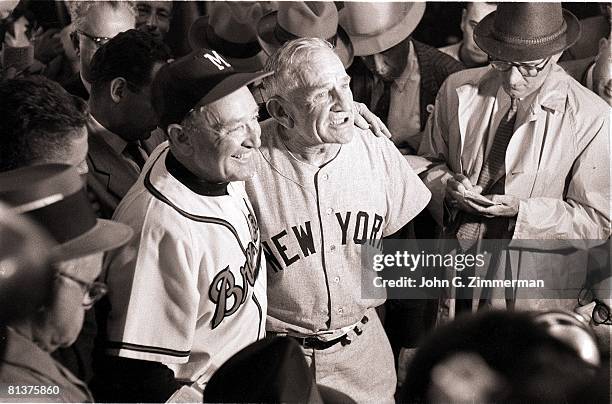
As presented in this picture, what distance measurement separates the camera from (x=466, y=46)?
7.49 feet

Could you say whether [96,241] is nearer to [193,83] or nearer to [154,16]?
[193,83]

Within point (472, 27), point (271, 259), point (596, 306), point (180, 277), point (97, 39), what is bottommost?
point (596, 306)

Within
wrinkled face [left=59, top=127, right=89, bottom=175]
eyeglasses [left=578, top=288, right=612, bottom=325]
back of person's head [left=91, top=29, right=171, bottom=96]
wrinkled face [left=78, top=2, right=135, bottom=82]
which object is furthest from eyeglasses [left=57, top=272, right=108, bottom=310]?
eyeglasses [left=578, top=288, right=612, bottom=325]

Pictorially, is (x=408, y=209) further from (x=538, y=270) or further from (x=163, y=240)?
(x=163, y=240)

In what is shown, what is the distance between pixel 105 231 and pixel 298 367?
0.44 m

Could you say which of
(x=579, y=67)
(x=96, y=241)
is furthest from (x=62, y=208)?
(x=579, y=67)

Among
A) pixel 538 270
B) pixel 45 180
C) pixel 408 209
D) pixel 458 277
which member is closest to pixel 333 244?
pixel 408 209

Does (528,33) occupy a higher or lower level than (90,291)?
higher

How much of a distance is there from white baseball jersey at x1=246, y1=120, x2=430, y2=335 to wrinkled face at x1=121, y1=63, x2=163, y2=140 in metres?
0.24

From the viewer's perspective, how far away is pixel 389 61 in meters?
2.29

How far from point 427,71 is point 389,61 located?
91 millimetres

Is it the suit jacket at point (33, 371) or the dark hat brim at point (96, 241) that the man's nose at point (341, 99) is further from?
the suit jacket at point (33, 371)

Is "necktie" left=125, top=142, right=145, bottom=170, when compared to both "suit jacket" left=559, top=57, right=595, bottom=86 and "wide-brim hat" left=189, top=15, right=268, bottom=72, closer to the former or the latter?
"wide-brim hat" left=189, top=15, right=268, bottom=72

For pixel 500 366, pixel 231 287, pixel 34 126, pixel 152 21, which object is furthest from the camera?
pixel 152 21
